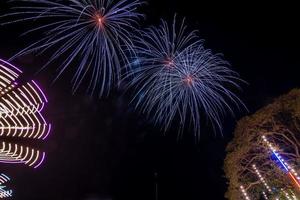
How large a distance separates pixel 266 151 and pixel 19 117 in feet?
34.2

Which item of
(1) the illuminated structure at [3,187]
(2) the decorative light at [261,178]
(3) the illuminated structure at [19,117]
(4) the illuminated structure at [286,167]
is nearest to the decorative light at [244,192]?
(2) the decorative light at [261,178]

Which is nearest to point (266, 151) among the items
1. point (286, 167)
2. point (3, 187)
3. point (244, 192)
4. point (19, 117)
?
point (286, 167)

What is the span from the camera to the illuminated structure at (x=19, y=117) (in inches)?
442

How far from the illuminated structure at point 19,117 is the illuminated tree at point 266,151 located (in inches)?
338

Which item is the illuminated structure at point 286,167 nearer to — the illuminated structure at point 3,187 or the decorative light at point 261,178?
→ the decorative light at point 261,178

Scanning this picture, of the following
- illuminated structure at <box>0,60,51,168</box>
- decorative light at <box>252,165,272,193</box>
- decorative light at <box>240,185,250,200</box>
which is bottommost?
illuminated structure at <box>0,60,51,168</box>

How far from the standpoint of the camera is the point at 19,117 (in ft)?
39.2

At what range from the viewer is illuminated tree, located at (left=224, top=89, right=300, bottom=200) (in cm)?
1673

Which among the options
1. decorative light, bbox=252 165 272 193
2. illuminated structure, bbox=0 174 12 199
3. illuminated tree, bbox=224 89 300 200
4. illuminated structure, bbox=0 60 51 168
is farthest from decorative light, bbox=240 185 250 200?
illuminated structure, bbox=0 174 12 199

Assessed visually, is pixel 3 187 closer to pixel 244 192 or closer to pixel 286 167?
pixel 244 192

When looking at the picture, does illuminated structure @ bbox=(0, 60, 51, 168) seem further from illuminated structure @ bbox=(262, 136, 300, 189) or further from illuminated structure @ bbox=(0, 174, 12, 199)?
illuminated structure @ bbox=(262, 136, 300, 189)

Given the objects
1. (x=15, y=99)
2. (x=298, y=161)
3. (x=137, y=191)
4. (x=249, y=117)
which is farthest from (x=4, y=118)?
(x=137, y=191)

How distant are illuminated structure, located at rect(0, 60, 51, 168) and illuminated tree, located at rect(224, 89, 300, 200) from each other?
28.2 ft

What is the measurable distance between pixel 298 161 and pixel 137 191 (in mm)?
21135
